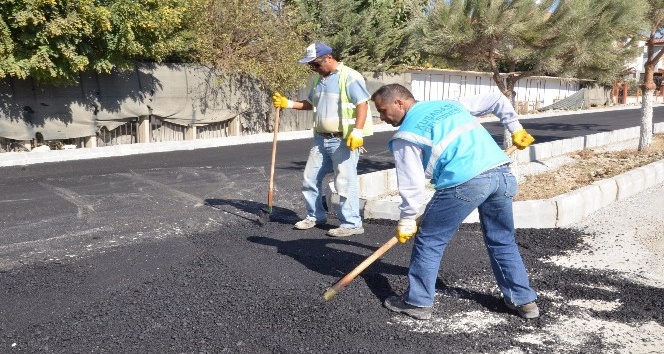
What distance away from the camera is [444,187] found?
367cm

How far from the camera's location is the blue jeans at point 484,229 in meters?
3.63

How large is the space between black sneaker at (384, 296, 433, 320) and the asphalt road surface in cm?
8

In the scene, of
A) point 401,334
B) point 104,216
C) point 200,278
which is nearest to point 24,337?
point 200,278

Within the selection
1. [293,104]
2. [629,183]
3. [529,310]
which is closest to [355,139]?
[293,104]

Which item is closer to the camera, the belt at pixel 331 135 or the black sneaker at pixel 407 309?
the black sneaker at pixel 407 309

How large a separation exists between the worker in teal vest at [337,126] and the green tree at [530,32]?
246 centimetres

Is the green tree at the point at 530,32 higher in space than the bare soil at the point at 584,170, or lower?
higher

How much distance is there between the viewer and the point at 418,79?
76.0 feet

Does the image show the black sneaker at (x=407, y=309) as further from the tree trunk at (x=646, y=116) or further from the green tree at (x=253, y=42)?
the green tree at (x=253, y=42)

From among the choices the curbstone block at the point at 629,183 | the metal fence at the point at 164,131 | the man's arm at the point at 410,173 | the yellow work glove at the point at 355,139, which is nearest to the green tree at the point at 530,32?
the curbstone block at the point at 629,183

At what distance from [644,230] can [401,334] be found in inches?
137

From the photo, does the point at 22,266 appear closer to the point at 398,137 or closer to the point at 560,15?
the point at 398,137

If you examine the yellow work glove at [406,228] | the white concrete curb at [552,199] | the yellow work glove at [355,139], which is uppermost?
the yellow work glove at [355,139]

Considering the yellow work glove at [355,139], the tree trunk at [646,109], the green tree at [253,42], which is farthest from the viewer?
the green tree at [253,42]
